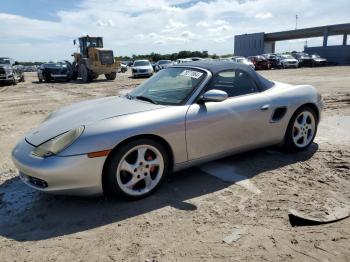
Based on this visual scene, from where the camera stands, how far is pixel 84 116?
376 centimetres

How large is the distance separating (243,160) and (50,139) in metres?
2.50

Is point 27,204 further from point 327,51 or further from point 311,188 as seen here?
point 327,51

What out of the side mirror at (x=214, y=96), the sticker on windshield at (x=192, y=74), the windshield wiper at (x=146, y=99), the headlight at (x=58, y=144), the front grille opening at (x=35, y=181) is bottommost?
the front grille opening at (x=35, y=181)

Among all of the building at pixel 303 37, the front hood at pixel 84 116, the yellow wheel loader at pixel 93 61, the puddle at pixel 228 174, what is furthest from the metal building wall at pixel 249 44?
the front hood at pixel 84 116

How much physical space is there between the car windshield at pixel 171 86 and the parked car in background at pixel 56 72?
20960 mm

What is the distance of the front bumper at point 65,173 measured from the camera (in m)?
3.15

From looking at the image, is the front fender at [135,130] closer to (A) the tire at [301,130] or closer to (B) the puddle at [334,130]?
(A) the tire at [301,130]

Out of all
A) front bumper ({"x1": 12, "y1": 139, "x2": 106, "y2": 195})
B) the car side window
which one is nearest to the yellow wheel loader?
the car side window

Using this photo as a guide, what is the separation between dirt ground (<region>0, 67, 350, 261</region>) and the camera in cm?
267

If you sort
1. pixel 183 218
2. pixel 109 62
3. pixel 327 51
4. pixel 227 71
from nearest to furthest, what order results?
1. pixel 183 218
2. pixel 227 71
3. pixel 109 62
4. pixel 327 51

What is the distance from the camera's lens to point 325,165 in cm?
439

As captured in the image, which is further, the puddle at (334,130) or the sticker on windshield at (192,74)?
the puddle at (334,130)

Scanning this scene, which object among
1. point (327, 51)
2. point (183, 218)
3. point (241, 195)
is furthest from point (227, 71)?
point (327, 51)

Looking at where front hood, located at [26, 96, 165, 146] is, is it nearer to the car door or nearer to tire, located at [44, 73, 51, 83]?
the car door
